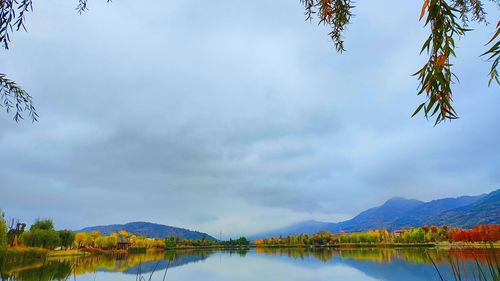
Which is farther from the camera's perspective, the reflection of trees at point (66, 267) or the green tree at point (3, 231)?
the green tree at point (3, 231)

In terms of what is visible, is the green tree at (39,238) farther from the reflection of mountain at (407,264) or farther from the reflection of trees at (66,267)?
the reflection of mountain at (407,264)

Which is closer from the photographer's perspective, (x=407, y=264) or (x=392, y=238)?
(x=407, y=264)

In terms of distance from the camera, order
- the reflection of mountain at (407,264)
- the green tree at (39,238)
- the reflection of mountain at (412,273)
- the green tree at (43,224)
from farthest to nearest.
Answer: the green tree at (43,224)
the green tree at (39,238)
the reflection of mountain at (407,264)
the reflection of mountain at (412,273)

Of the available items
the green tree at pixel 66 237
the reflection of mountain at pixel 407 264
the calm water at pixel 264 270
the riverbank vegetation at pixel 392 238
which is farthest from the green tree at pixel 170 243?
the calm water at pixel 264 270

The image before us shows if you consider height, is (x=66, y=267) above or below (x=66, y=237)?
below

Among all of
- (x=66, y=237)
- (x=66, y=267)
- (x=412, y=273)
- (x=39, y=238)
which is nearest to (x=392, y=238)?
(x=412, y=273)

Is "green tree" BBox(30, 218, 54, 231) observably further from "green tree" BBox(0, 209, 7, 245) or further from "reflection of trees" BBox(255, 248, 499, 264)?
"reflection of trees" BBox(255, 248, 499, 264)

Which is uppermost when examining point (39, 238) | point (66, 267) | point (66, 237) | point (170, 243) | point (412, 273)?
point (66, 237)

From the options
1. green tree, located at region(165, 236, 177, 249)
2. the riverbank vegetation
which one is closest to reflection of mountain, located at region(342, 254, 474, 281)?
the riverbank vegetation

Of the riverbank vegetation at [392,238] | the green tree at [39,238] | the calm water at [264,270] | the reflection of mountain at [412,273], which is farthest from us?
the riverbank vegetation at [392,238]

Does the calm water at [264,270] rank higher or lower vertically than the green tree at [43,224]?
lower

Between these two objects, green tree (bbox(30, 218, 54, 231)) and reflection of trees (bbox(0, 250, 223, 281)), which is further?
green tree (bbox(30, 218, 54, 231))

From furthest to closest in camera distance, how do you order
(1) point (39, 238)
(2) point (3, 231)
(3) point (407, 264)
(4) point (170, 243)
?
(4) point (170, 243), (1) point (39, 238), (3) point (407, 264), (2) point (3, 231)

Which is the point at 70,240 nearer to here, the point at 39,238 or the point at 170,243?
the point at 39,238
